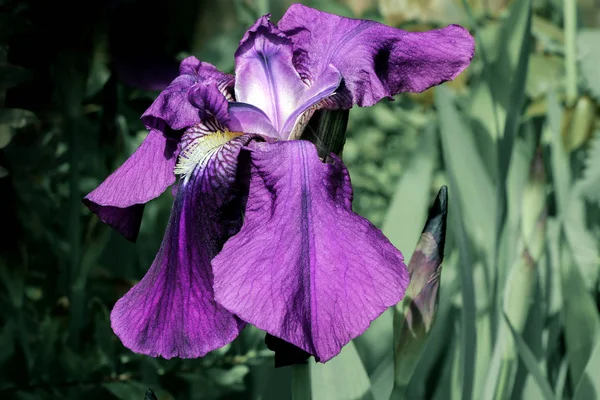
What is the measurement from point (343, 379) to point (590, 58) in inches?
29.4

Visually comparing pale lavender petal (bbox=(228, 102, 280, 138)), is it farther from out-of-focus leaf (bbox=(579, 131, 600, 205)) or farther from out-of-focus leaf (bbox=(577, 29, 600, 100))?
out-of-focus leaf (bbox=(577, 29, 600, 100))

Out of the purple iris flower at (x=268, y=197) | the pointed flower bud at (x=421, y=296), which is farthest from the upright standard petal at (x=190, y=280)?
the pointed flower bud at (x=421, y=296)

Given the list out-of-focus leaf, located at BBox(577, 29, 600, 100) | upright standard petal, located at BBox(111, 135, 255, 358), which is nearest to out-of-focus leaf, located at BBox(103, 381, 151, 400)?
upright standard petal, located at BBox(111, 135, 255, 358)

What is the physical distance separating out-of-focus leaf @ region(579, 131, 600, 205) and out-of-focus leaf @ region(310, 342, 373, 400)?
0.50 meters

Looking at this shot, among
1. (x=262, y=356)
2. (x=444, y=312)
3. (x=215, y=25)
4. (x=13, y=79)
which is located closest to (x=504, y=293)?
(x=444, y=312)

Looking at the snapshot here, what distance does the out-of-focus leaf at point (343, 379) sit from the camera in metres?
0.71

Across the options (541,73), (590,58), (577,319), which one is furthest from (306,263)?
(541,73)

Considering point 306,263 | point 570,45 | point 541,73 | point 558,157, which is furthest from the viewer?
point 541,73

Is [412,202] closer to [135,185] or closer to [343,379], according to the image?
[343,379]

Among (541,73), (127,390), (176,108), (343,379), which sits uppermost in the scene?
(541,73)

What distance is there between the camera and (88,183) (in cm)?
129

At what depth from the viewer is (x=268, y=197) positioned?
0.49 meters

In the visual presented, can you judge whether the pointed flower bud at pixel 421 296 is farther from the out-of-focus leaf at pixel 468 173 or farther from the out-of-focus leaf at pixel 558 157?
the out-of-focus leaf at pixel 558 157

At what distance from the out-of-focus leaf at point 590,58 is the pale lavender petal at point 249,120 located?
0.77 m
